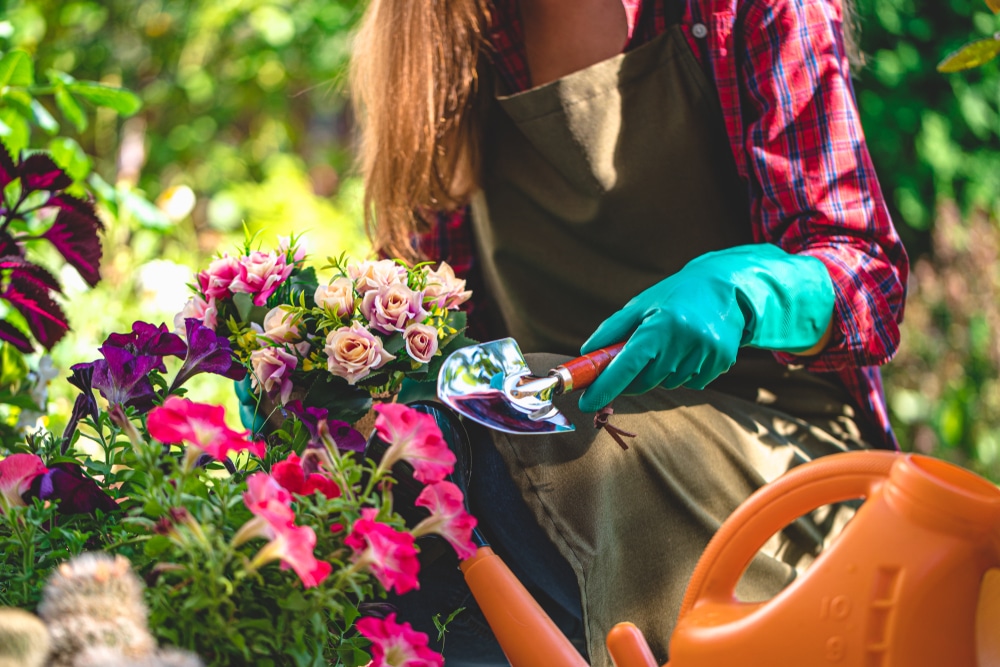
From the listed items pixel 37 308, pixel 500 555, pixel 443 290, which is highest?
pixel 37 308

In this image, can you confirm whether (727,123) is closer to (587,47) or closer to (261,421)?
(587,47)

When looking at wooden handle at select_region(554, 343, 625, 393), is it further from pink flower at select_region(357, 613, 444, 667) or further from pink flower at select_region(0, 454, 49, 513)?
pink flower at select_region(0, 454, 49, 513)

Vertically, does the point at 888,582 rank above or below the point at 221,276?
below

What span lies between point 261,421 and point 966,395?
2067mm

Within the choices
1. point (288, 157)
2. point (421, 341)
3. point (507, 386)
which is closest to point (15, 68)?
point (421, 341)

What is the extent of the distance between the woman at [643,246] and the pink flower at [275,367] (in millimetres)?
233

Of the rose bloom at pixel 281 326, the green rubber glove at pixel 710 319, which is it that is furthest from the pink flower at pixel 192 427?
the green rubber glove at pixel 710 319

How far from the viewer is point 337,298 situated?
0.96m

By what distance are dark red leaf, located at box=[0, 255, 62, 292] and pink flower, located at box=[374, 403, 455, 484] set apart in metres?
0.62

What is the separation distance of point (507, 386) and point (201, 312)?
36cm

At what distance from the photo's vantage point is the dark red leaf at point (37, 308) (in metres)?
1.14

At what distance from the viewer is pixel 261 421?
1.09m

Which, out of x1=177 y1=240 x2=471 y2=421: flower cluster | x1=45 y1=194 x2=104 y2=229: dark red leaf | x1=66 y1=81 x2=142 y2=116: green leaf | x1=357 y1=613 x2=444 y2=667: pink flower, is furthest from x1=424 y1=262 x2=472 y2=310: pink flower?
x1=66 y1=81 x2=142 y2=116: green leaf

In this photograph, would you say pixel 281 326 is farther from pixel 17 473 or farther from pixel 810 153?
pixel 810 153
